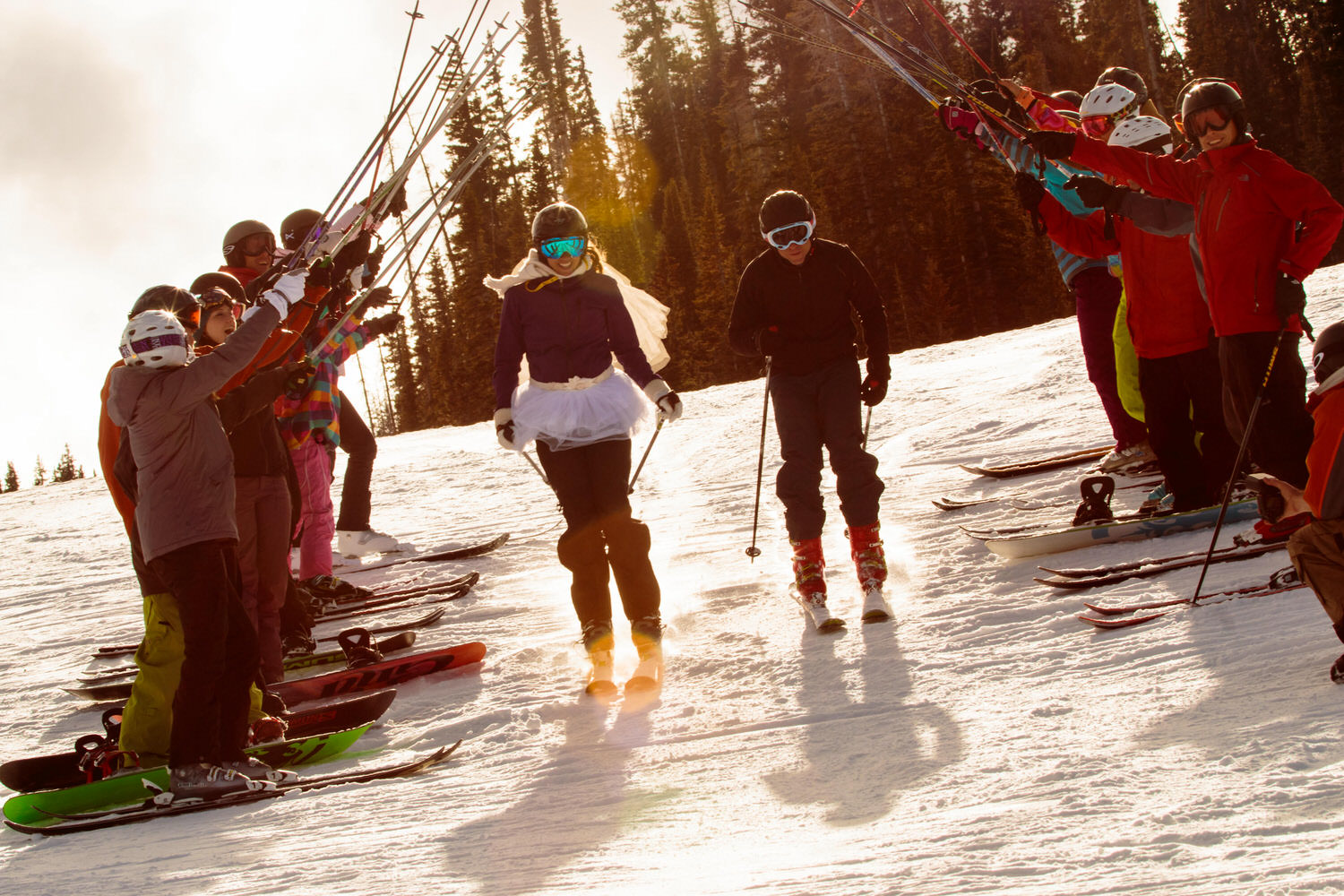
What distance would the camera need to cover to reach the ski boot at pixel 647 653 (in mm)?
4109

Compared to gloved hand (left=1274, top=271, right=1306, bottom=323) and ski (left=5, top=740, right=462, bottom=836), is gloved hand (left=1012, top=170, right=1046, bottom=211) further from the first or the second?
ski (left=5, top=740, right=462, bottom=836)

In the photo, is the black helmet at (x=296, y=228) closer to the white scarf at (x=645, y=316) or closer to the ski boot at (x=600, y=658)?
the white scarf at (x=645, y=316)

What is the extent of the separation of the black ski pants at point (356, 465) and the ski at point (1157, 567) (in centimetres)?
449

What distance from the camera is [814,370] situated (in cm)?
488

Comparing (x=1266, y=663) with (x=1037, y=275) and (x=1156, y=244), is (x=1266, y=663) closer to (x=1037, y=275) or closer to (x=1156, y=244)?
(x=1156, y=244)

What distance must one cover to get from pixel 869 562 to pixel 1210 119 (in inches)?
83.2

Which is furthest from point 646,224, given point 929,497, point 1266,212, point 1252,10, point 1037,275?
point 1266,212

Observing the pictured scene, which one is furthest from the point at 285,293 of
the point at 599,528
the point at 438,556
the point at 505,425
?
the point at 438,556

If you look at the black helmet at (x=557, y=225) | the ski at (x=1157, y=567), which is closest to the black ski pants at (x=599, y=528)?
the black helmet at (x=557, y=225)

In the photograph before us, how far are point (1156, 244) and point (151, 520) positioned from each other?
411 centimetres

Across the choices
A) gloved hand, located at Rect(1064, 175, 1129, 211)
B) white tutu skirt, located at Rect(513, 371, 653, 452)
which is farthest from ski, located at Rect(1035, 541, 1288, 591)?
white tutu skirt, located at Rect(513, 371, 653, 452)

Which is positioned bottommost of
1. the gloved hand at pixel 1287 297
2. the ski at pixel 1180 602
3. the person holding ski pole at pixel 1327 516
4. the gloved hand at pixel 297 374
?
the ski at pixel 1180 602

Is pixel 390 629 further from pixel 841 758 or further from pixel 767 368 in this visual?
pixel 841 758

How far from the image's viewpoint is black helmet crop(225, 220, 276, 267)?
5477mm
